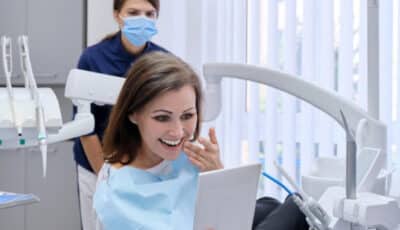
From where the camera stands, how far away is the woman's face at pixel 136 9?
6.22 feet

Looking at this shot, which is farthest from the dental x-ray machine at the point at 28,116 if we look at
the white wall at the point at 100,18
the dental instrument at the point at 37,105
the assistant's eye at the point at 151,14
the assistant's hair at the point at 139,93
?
the white wall at the point at 100,18

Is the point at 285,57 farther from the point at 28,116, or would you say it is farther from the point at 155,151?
the point at 28,116

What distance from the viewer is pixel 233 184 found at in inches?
35.8

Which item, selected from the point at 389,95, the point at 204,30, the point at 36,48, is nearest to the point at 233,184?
the point at 389,95

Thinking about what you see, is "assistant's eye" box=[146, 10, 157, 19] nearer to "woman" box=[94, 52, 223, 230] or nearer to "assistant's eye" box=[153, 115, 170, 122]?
"woman" box=[94, 52, 223, 230]

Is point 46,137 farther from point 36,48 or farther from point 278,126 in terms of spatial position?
point 36,48

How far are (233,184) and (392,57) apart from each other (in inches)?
55.2

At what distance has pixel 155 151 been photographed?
120 centimetres

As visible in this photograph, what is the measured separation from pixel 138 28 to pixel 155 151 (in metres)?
0.80

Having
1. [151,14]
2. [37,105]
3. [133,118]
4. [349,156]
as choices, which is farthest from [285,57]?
[349,156]

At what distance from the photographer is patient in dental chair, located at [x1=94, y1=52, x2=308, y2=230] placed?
1119mm

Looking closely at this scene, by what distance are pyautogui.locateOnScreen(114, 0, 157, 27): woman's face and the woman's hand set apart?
2.79 feet

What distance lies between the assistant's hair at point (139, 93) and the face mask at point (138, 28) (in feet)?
2.05

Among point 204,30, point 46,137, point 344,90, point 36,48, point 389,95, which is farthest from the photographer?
point 36,48
